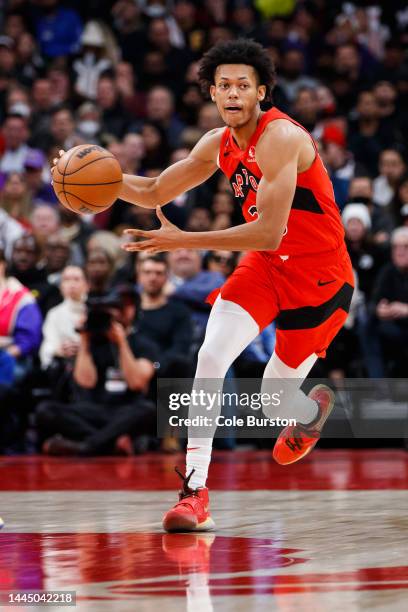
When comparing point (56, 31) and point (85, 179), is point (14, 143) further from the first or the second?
point (85, 179)

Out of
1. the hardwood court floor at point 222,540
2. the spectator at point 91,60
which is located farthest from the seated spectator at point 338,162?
the hardwood court floor at point 222,540

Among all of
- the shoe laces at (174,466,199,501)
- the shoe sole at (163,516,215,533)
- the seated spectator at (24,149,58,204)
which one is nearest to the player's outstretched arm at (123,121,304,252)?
the shoe laces at (174,466,199,501)

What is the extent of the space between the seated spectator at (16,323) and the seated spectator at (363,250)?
109 inches

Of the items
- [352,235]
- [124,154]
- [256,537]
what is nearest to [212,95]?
[256,537]

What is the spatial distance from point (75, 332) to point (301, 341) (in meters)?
4.49

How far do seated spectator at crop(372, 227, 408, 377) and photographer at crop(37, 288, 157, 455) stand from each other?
189 cm

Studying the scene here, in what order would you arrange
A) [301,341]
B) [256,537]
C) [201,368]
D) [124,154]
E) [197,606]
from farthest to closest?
[124,154]
[301,341]
[201,368]
[256,537]
[197,606]

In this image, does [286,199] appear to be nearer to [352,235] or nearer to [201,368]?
[201,368]

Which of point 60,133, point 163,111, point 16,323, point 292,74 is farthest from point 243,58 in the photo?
point 292,74

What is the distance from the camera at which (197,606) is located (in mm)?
3549

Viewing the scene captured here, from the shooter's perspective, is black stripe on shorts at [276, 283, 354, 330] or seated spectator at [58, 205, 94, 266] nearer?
black stripe on shorts at [276, 283, 354, 330]

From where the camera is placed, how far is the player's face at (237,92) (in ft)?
17.7

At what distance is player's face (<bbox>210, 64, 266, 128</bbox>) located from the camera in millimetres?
5398

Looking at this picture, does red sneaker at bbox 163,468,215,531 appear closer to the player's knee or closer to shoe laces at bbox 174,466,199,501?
shoe laces at bbox 174,466,199,501
